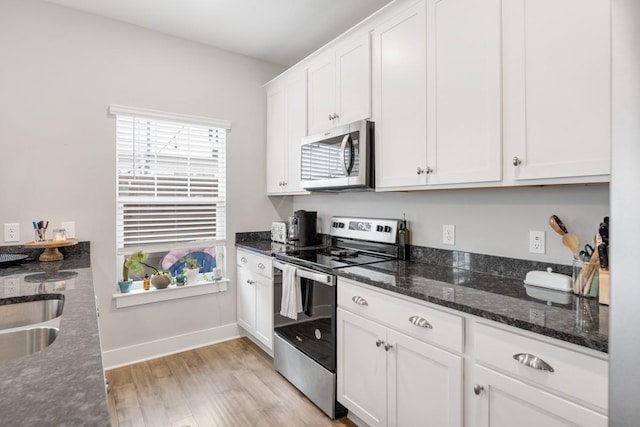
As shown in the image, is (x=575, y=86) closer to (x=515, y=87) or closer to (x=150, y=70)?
(x=515, y=87)

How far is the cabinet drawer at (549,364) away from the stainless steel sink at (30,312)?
1651 mm

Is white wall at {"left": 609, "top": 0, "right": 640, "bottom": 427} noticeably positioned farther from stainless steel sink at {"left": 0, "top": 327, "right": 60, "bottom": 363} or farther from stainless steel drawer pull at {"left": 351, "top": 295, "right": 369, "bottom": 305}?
stainless steel sink at {"left": 0, "top": 327, "right": 60, "bottom": 363}

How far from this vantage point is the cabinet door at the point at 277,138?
313 cm

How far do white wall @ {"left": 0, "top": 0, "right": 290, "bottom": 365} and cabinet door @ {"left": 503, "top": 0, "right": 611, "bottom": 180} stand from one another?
2.42 meters

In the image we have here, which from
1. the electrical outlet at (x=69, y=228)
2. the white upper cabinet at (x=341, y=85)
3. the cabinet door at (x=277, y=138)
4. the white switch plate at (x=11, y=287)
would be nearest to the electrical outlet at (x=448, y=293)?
the white upper cabinet at (x=341, y=85)

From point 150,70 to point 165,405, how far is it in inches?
98.3

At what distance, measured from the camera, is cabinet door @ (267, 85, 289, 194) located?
3133 mm

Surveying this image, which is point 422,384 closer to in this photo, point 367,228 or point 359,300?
point 359,300

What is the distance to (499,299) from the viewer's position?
1.39 m

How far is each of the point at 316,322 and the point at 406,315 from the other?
75 cm

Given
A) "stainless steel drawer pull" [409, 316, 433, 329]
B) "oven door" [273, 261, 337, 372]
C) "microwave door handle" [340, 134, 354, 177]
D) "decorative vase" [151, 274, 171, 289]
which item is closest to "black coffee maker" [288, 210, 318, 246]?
"oven door" [273, 261, 337, 372]

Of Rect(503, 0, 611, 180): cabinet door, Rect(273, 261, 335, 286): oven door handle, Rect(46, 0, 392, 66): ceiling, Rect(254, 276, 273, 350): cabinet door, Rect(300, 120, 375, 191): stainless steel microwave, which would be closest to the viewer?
Rect(503, 0, 611, 180): cabinet door

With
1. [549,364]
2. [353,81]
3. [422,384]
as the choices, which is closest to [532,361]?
[549,364]

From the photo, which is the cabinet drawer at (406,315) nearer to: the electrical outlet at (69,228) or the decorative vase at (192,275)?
the decorative vase at (192,275)
